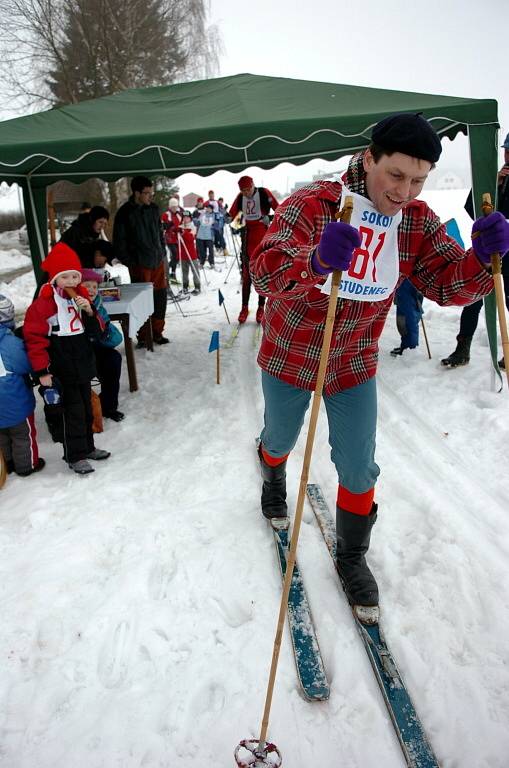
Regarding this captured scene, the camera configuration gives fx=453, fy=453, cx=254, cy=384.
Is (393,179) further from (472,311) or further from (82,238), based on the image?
(82,238)

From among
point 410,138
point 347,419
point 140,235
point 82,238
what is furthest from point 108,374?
point 410,138

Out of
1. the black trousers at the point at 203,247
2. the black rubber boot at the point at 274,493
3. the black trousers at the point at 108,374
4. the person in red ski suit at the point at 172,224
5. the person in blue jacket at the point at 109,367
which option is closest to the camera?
the black rubber boot at the point at 274,493

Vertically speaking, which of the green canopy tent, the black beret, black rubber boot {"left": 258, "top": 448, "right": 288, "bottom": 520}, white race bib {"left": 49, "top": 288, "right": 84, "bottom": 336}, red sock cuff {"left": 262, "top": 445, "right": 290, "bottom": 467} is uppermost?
the green canopy tent

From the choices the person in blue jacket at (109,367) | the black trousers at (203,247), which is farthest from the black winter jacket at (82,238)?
the black trousers at (203,247)

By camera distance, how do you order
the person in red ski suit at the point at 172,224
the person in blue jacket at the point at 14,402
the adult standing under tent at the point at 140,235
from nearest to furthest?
the person in blue jacket at the point at 14,402, the adult standing under tent at the point at 140,235, the person in red ski suit at the point at 172,224

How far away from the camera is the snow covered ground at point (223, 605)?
1634mm

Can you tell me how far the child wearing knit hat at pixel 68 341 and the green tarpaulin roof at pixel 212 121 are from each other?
53.0 inches

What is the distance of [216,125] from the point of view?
160 inches

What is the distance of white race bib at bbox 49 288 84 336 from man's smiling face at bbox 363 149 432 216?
2325mm

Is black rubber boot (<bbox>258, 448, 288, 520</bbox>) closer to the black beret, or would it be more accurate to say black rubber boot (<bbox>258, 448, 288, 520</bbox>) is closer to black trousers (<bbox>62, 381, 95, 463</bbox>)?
black trousers (<bbox>62, 381, 95, 463</bbox>)

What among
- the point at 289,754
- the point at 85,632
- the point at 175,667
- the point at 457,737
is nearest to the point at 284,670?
the point at 289,754

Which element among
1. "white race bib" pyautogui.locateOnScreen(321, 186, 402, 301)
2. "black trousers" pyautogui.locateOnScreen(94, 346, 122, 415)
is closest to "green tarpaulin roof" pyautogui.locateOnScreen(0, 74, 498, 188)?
"black trousers" pyautogui.locateOnScreen(94, 346, 122, 415)

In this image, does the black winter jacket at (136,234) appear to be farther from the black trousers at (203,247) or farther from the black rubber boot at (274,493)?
the black trousers at (203,247)

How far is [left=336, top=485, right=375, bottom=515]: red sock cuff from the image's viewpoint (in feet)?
6.70
